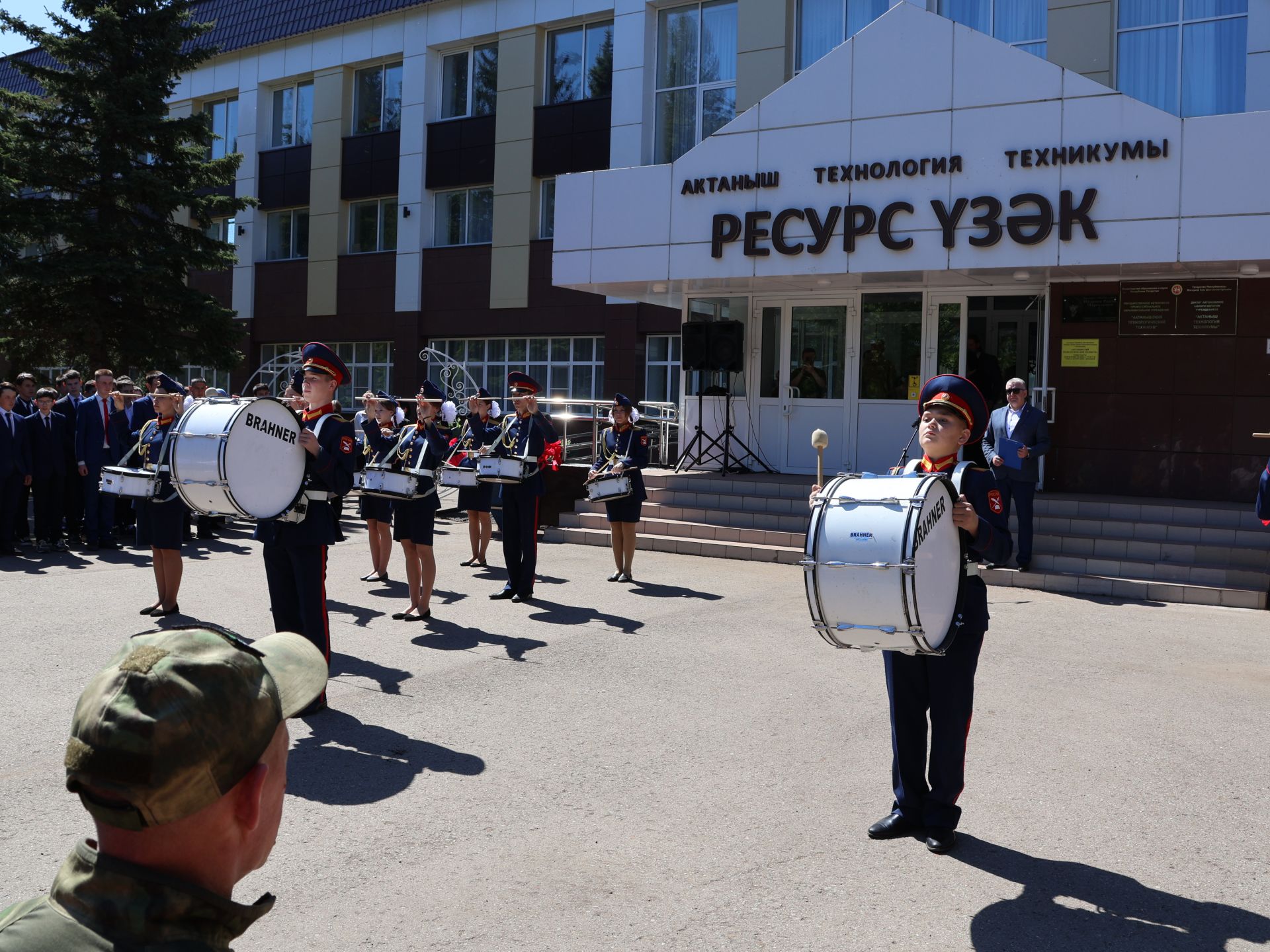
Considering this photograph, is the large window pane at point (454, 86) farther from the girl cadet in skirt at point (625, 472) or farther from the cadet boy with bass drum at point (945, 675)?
the cadet boy with bass drum at point (945, 675)

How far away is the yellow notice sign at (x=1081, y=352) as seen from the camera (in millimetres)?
15062

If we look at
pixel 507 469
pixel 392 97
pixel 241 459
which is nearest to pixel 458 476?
pixel 507 469

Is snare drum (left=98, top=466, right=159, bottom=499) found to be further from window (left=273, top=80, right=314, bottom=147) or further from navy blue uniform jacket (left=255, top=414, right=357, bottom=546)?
window (left=273, top=80, right=314, bottom=147)

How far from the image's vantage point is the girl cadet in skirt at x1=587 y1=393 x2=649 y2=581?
39.8 feet

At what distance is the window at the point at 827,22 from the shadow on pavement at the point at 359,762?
1744cm

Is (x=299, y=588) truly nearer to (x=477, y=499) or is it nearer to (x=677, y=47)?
(x=477, y=499)

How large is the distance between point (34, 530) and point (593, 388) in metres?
13.2

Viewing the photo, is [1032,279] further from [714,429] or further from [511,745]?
[511,745]

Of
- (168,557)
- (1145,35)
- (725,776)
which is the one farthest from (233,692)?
(1145,35)

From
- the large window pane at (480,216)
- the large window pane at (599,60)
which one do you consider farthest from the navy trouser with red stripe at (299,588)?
the large window pane at (480,216)

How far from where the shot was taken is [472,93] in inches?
1047

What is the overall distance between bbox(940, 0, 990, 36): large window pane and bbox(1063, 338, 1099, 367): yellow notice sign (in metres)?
6.61

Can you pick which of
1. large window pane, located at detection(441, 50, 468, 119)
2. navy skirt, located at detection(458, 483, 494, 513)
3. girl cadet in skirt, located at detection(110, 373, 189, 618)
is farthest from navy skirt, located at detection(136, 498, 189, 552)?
large window pane, located at detection(441, 50, 468, 119)

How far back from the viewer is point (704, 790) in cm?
540
